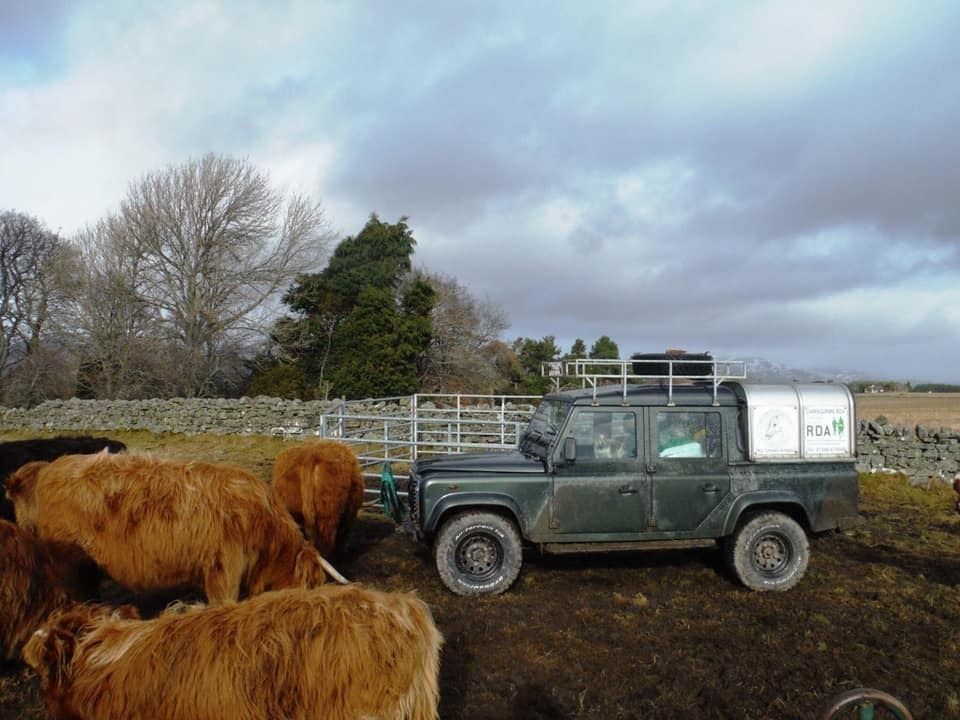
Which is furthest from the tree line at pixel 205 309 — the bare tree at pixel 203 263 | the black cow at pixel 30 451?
the black cow at pixel 30 451

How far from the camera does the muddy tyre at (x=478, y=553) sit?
6.06 metres

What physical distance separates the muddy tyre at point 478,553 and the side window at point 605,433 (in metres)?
1.01

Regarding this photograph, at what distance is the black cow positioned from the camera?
7.28 meters

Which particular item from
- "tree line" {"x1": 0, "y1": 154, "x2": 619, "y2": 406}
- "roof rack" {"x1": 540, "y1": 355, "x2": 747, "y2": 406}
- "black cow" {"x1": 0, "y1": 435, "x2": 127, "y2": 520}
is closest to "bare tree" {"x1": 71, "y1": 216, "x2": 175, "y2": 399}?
"tree line" {"x1": 0, "y1": 154, "x2": 619, "y2": 406}

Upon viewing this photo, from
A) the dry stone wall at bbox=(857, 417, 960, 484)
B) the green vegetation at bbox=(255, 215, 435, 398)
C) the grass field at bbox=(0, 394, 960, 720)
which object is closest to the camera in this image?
the grass field at bbox=(0, 394, 960, 720)

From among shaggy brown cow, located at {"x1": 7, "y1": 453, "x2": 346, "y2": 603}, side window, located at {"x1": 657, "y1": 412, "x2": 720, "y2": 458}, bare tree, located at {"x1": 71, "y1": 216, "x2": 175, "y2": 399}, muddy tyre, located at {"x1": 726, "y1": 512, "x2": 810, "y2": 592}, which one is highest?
bare tree, located at {"x1": 71, "y1": 216, "x2": 175, "y2": 399}

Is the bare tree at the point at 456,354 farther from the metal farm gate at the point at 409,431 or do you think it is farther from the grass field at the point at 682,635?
the grass field at the point at 682,635

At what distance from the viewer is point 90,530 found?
4816mm

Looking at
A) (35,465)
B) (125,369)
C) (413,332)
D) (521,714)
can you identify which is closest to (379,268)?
(413,332)

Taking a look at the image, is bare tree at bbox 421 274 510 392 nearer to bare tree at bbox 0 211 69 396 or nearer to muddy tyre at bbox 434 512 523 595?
bare tree at bbox 0 211 69 396

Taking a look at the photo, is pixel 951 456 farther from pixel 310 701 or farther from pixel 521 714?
pixel 310 701

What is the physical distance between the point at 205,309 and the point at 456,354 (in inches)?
374

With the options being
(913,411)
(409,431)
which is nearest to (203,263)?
(409,431)

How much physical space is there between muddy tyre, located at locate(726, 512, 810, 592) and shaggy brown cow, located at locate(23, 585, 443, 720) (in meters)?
4.28
